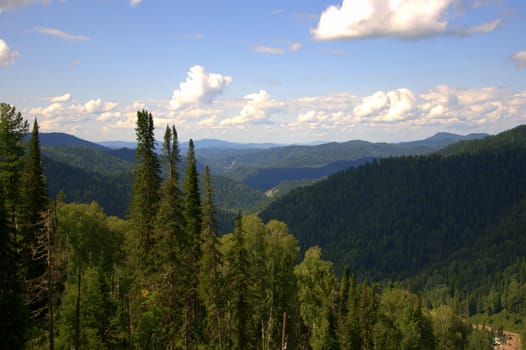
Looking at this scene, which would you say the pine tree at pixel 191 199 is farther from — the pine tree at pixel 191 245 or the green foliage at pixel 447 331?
the green foliage at pixel 447 331

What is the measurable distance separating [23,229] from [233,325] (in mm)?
21832

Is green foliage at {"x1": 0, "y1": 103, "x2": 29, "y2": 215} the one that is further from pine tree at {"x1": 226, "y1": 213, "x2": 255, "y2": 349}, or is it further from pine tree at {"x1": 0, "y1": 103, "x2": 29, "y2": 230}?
pine tree at {"x1": 226, "y1": 213, "x2": 255, "y2": 349}

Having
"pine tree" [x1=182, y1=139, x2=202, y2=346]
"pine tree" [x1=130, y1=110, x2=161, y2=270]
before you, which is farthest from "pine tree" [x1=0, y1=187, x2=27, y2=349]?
"pine tree" [x1=130, y1=110, x2=161, y2=270]

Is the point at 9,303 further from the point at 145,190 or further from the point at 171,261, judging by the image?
the point at 145,190

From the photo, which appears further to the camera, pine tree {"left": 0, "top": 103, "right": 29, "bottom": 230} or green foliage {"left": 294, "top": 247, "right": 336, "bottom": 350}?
green foliage {"left": 294, "top": 247, "right": 336, "bottom": 350}

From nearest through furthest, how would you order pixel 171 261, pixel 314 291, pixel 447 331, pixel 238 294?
pixel 171 261
pixel 238 294
pixel 314 291
pixel 447 331

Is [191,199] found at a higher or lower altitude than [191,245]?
higher

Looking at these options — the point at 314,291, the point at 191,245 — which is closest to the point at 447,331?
the point at 314,291

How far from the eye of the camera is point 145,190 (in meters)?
43.8

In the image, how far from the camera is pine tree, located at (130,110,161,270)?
42.4m

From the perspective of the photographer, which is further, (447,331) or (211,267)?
(447,331)

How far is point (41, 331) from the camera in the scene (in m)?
33.6

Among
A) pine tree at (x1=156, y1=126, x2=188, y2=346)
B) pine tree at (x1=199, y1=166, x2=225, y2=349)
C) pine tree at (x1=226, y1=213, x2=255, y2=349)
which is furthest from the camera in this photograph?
pine tree at (x1=226, y1=213, x2=255, y2=349)

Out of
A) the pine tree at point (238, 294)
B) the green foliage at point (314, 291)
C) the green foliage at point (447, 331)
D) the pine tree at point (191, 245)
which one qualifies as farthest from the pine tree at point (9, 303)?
the green foliage at point (447, 331)
